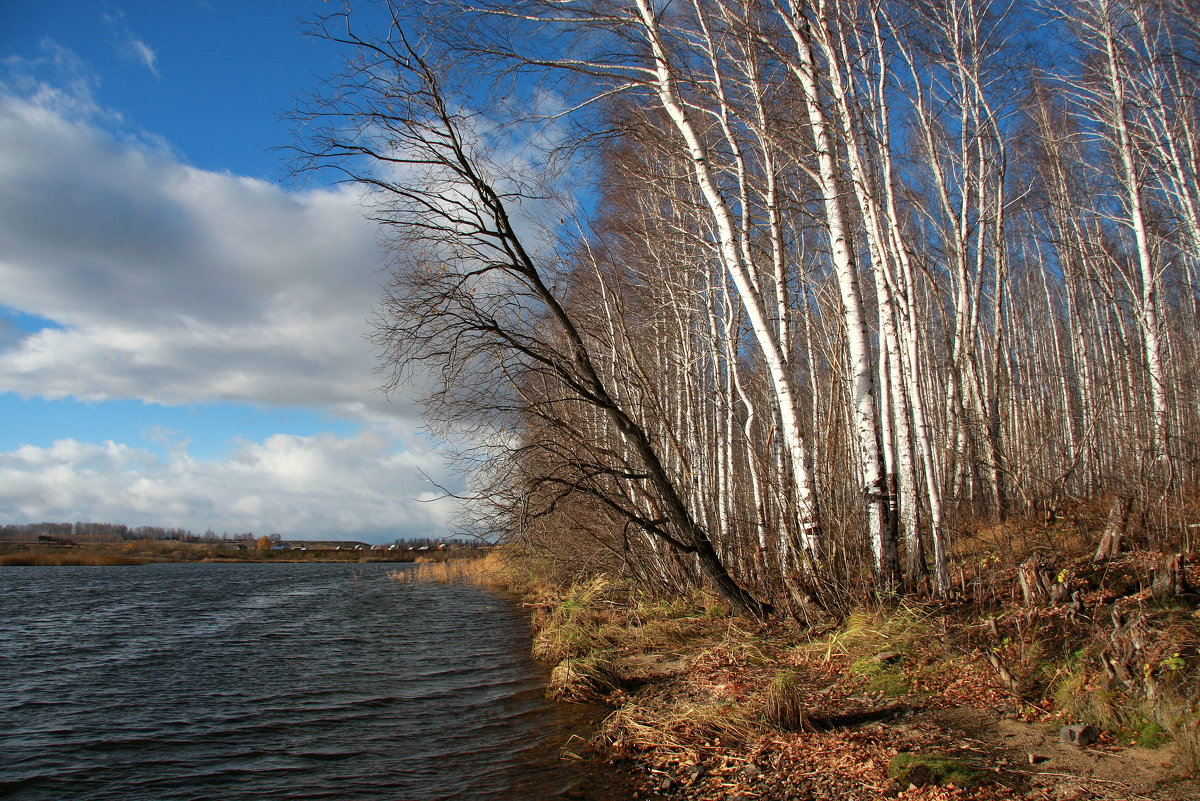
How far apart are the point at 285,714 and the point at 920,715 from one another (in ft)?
23.4

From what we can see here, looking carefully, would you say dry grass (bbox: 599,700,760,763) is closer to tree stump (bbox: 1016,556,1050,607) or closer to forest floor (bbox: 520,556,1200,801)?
forest floor (bbox: 520,556,1200,801)

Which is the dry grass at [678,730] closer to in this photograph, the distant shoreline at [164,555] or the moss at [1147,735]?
the moss at [1147,735]

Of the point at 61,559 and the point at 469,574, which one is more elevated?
the point at 469,574

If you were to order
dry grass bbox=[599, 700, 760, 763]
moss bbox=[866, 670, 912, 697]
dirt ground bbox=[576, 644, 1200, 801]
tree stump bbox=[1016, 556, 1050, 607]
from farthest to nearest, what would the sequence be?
1. tree stump bbox=[1016, 556, 1050, 607]
2. moss bbox=[866, 670, 912, 697]
3. dry grass bbox=[599, 700, 760, 763]
4. dirt ground bbox=[576, 644, 1200, 801]

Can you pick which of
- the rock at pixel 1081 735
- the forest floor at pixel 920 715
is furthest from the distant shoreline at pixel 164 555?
the rock at pixel 1081 735

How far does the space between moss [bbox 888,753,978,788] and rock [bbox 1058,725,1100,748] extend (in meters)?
0.66

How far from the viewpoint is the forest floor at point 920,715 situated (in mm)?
3596

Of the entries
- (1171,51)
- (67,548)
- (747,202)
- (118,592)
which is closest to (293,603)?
(118,592)

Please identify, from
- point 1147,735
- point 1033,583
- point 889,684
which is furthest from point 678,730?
point 1033,583

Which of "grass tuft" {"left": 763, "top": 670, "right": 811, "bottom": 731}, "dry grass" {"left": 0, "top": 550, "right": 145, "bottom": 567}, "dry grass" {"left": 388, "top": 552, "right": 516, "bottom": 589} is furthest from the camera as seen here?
"dry grass" {"left": 0, "top": 550, "right": 145, "bottom": 567}

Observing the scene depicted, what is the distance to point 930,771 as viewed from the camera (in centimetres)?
378

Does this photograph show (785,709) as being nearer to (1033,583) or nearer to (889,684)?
(889,684)

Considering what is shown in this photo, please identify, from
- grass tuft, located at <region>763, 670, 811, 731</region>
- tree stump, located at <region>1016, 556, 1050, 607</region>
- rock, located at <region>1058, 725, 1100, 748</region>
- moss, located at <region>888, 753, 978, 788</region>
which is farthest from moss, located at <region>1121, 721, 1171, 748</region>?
tree stump, located at <region>1016, 556, 1050, 607</region>

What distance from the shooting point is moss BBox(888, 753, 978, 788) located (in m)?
3.68
